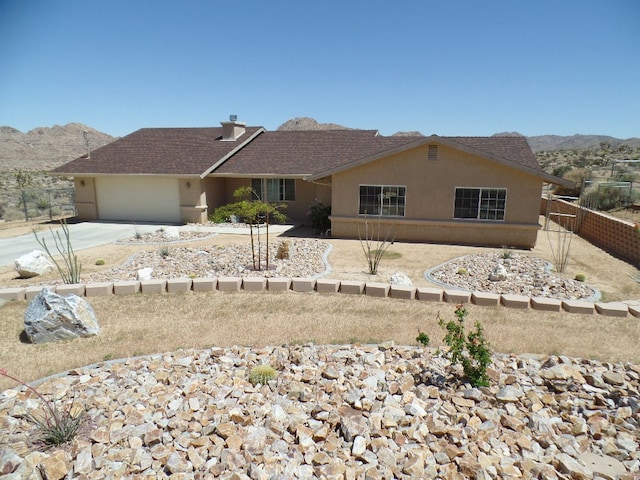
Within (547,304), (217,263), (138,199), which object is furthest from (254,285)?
(138,199)

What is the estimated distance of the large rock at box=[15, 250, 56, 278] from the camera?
11.1 metres

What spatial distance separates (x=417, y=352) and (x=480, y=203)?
1131 centimetres

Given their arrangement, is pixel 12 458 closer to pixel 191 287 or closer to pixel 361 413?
pixel 361 413

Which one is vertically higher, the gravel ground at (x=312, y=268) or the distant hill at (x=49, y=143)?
the distant hill at (x=49, y=143)

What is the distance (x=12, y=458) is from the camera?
4.07 m

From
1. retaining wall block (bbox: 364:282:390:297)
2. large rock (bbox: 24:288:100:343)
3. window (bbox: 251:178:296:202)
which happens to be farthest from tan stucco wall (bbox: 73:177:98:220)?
retaining wall block (bbox: 364:282:390:297)

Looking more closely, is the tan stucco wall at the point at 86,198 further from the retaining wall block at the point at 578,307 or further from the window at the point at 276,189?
the retaining wall block at the point at 578,307

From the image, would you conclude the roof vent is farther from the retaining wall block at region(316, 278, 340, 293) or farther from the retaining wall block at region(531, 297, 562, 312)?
the retaining wall block at region(531, 297, 562, 312)

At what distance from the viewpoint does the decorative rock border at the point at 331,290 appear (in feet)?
28.3

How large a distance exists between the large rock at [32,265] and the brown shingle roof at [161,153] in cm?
987

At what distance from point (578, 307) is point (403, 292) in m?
3.45

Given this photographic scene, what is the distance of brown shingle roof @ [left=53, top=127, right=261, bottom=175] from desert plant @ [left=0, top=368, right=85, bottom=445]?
16.9m

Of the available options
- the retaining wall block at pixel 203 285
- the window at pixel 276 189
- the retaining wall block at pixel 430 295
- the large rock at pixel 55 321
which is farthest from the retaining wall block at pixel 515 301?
the window at pixel 276 189

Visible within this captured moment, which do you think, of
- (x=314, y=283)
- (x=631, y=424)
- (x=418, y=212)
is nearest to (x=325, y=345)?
(x=314, y=283)
